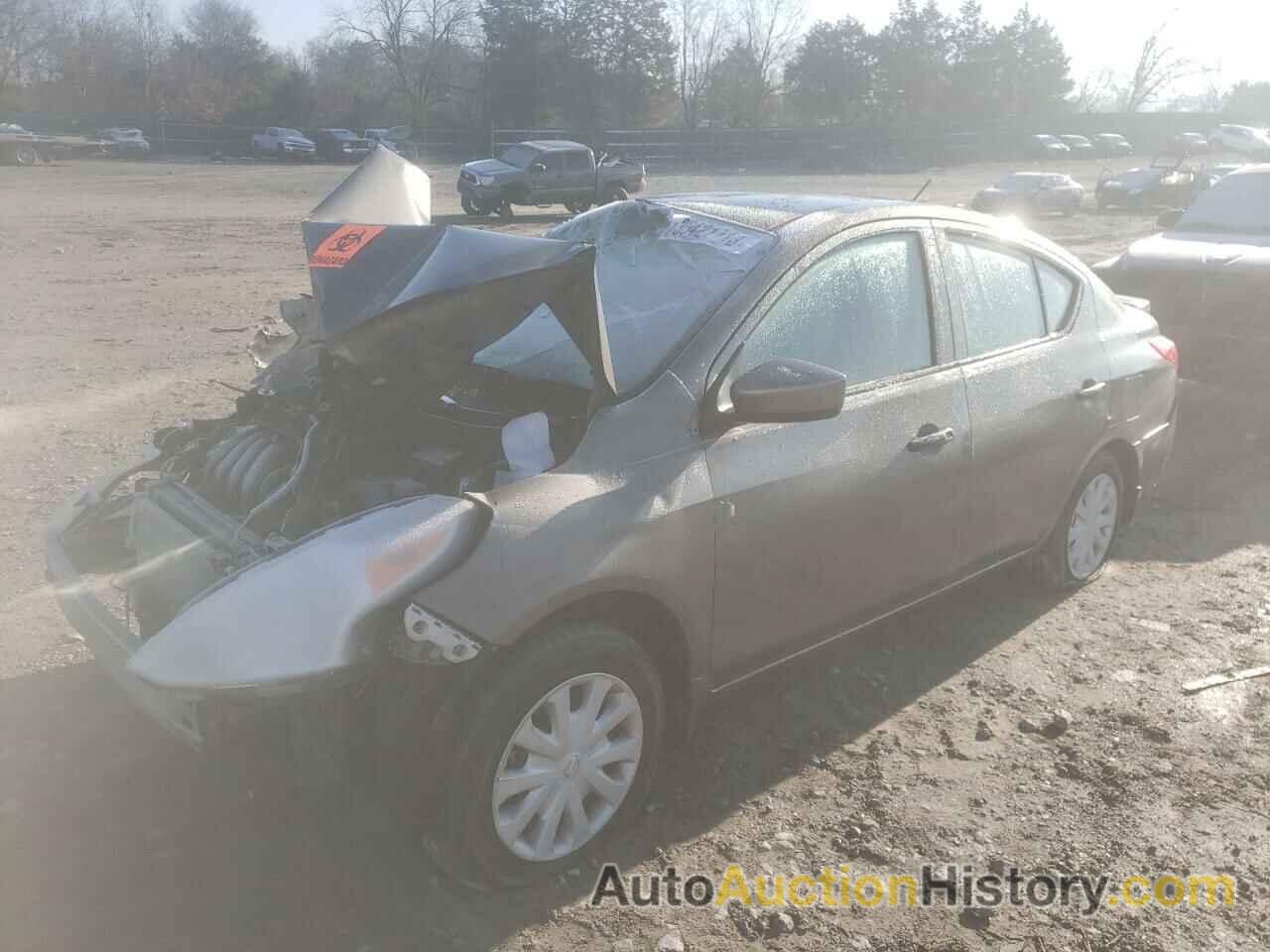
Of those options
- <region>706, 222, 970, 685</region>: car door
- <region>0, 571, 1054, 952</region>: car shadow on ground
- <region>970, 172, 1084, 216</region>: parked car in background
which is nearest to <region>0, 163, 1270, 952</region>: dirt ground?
<region>0, 571, 1054, 952</region>: car shadow on ground

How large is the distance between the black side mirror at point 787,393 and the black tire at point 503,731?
2.39 ft

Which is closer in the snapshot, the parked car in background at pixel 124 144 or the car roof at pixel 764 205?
the car roof at pixel 764 205

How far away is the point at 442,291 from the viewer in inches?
120

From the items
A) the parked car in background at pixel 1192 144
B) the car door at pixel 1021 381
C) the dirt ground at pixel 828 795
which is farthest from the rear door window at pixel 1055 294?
the parked car in background at pixel 1192 144

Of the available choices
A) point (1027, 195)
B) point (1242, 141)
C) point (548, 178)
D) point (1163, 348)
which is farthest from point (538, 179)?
point (1242, 141)

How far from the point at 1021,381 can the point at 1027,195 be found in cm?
2866

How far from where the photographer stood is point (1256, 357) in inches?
306

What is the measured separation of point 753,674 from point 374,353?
1492 millimetres

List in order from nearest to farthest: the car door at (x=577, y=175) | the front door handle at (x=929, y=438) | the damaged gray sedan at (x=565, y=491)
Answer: the damaged gray sedan at (x=565, y=491), the front door handle at (x=929, y=438), the car door at (x=577, y=175)

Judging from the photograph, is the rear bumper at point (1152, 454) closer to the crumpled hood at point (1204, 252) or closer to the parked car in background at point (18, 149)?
the crumpled hood at point (1204, 252)

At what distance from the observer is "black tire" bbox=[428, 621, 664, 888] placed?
2676 millimetres

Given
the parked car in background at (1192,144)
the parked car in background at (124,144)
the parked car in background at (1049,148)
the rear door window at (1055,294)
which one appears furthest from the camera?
the parked car in background at (1049,148)

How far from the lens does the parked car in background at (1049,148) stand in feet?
182

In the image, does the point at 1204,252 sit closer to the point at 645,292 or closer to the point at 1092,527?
the point at 1092,527
